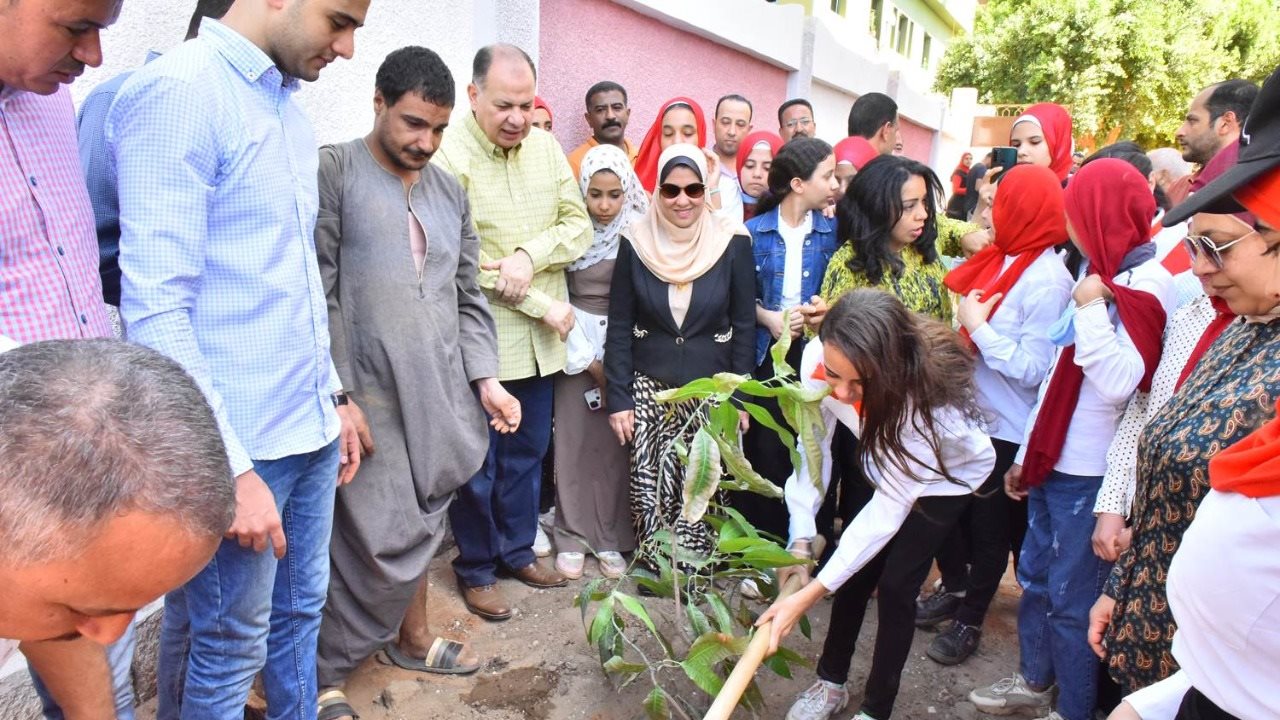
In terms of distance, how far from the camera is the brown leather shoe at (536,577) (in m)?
3.41

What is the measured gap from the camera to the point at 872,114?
5023 millimetres

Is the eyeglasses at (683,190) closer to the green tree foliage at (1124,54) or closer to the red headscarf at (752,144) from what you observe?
the red headscarf at (752,144)

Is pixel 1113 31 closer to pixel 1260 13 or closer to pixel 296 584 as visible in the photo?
pixel 1260 13

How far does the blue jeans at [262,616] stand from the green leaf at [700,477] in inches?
35.5

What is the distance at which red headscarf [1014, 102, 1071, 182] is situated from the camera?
471 cm

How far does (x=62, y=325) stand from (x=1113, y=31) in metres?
18.5

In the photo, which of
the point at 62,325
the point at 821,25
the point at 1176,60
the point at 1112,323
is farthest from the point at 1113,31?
the point at 62,325

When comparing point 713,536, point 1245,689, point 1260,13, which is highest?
point 1260,13

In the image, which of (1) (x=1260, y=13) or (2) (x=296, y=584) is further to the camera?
(1) (x=1260, y=13)

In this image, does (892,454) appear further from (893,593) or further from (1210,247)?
(1210,247)

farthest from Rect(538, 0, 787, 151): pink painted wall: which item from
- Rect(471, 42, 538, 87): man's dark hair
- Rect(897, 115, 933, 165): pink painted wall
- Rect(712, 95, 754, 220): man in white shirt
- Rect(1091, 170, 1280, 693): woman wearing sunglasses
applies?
Rect(897, 115, 933, 165): pink painted wall

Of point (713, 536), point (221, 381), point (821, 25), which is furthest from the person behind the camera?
point (821, 25)

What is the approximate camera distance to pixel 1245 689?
1.15 m

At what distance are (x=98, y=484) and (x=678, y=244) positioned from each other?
8.89 ft
